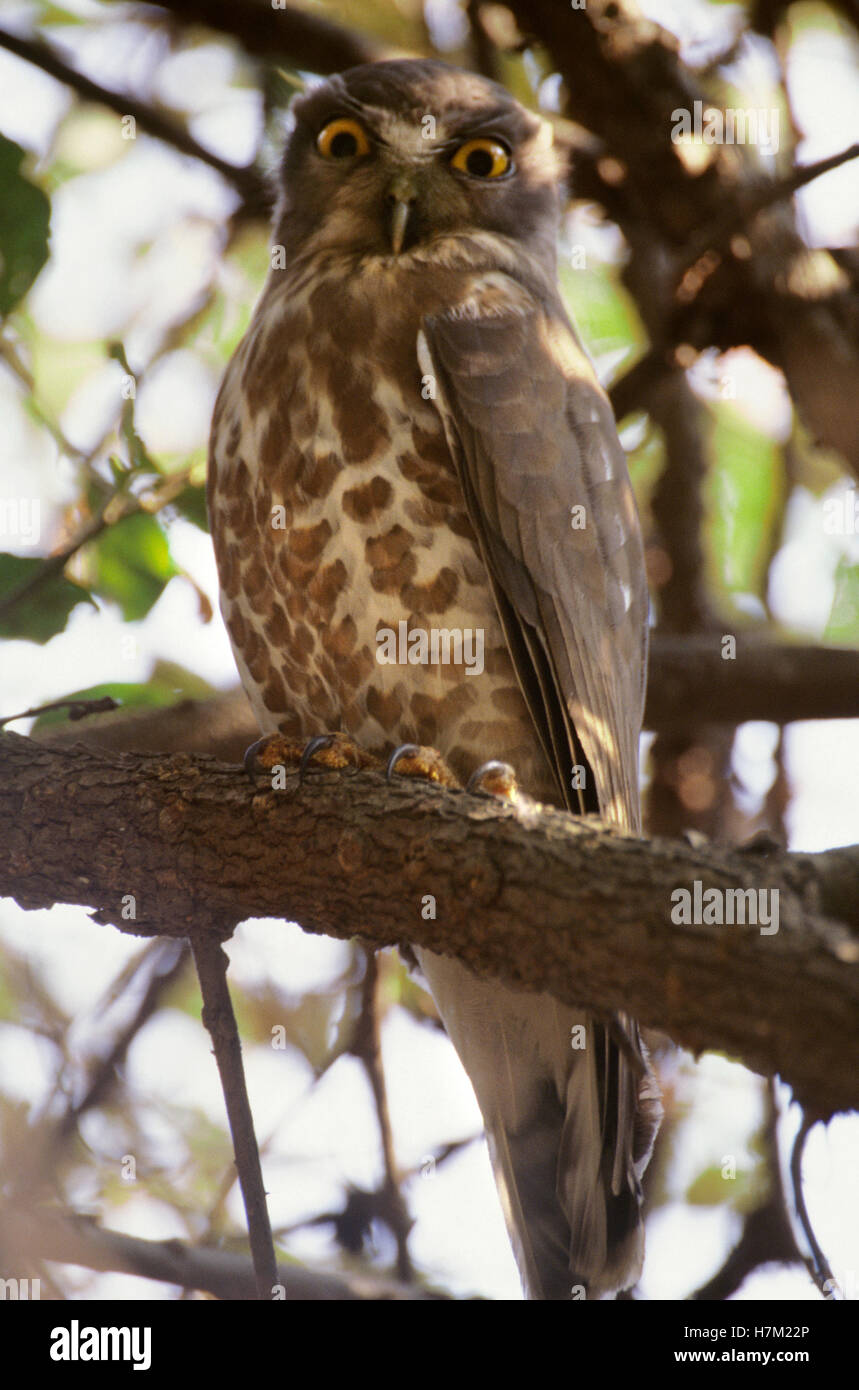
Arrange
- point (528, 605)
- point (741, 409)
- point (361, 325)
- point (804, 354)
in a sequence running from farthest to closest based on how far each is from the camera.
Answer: point (741, 409), point (804, 354), point (361, 325), point (528, 605)

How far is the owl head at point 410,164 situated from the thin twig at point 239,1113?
1843 mm

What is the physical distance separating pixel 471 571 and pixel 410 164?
1240mm

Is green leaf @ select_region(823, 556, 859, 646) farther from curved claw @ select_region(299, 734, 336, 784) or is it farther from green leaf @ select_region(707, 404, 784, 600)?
curved claw @ select_region(299, 734, 336, 784)

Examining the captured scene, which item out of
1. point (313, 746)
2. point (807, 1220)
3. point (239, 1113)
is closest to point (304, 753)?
point (313, 746)

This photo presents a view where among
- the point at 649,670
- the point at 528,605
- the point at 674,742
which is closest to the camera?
the point at 528,605

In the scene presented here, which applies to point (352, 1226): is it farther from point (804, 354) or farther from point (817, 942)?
point (804, 354)

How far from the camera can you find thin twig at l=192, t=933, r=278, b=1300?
2.28 metres

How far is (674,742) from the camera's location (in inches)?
177

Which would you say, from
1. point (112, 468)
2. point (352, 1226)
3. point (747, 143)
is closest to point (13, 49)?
point (112, 468)

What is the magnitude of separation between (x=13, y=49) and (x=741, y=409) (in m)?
2.75

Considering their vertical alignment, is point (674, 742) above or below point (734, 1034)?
above

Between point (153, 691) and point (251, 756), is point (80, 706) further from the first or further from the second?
point (153, 691)

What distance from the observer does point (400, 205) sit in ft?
10.7

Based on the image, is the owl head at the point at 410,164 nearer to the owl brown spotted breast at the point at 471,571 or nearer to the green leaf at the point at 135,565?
the owl brown spotted breast at the point at 471,571
